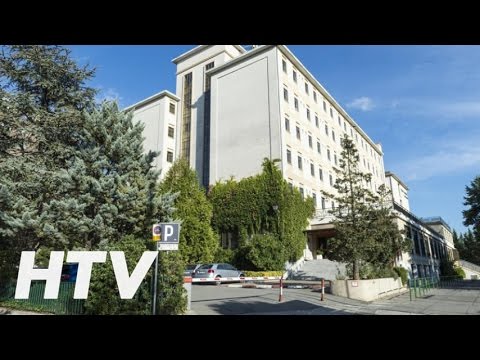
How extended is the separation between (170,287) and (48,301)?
12.4 feet

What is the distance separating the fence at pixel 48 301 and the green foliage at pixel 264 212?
52.7 ft

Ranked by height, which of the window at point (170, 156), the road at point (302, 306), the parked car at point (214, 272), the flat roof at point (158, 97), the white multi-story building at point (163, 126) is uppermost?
the flat roof at point (158, 97)

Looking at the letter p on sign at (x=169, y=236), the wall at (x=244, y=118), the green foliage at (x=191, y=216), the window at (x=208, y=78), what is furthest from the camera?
the window at (x=208, y=78)

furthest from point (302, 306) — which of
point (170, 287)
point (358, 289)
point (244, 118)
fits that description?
point (244, 118)

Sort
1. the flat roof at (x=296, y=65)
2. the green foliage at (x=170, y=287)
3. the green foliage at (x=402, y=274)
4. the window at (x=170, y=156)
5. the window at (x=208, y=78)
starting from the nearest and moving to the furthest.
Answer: the green foliage at (x=170, y=287) < the green foliage at (x=402, y=274) < the flat roof at (x=296, y=65) < the window at (x=208, y=78) < the window at (x=170, y=156)

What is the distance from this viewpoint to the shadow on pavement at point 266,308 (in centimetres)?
1063

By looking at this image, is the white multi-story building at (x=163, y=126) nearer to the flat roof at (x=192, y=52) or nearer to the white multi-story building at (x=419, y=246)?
the flat roof at (x=192, y=52)

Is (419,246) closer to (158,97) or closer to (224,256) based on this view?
(224,256)

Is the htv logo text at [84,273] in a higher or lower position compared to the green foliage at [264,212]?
lower

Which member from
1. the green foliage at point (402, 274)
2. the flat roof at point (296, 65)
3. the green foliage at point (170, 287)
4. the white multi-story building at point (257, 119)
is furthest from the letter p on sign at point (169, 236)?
the flat roof at point (296, 65)

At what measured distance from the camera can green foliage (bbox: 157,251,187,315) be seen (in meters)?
9.56

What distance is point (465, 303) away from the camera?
554 inches

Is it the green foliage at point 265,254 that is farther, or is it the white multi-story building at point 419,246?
the white multi-story building at point 419,246

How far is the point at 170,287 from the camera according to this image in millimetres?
9859
